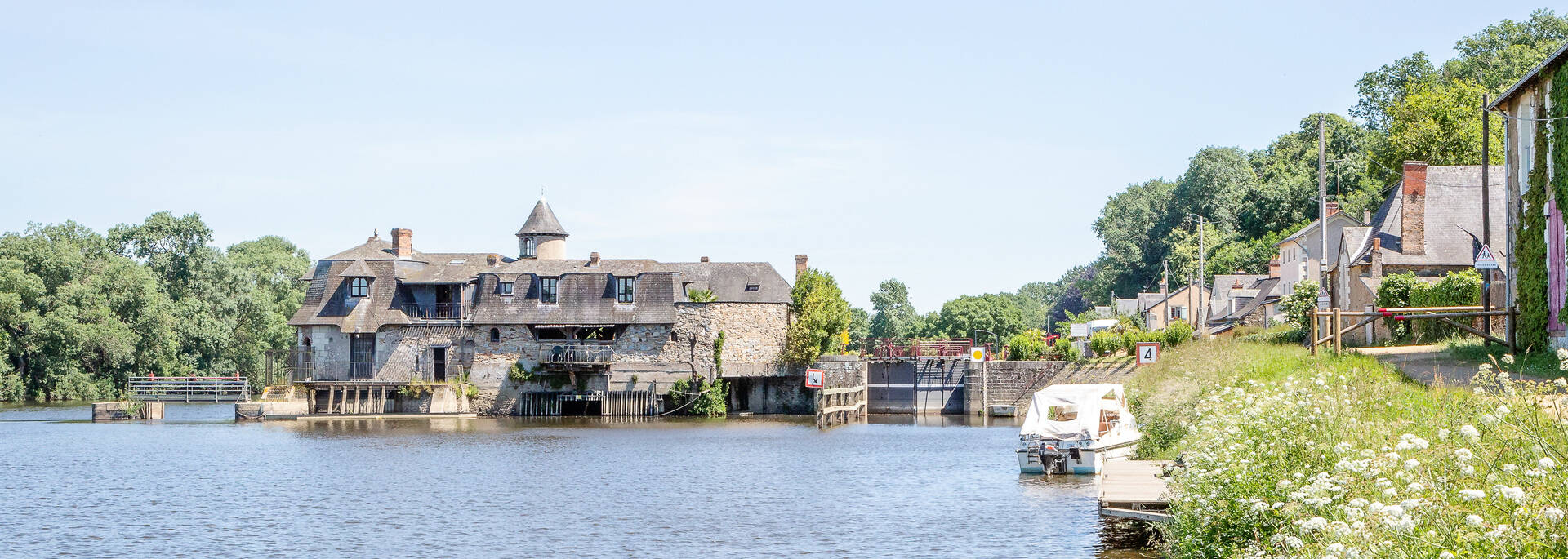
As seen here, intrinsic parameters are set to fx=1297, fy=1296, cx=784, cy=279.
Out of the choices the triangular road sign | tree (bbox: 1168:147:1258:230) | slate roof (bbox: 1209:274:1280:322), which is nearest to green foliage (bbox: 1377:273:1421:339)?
the triangular road sign

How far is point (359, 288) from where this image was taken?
71.7 meters

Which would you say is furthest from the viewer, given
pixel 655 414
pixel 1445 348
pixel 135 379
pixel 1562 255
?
pixel 135 379

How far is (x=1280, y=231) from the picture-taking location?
3452 inches

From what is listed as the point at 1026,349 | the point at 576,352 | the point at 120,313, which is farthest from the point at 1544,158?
the point at 120,313

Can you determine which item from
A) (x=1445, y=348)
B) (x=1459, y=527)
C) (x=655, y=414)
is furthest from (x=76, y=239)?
(x=1459, y=527)

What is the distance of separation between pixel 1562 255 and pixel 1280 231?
201ft

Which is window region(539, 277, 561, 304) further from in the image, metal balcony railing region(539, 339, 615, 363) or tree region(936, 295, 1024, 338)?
tree region(936, 295, 1024, 338)

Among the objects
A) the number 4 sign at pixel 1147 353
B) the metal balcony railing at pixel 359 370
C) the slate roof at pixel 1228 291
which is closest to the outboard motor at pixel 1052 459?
the number 4 sign at pixel 1147 353

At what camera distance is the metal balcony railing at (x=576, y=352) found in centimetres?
7038

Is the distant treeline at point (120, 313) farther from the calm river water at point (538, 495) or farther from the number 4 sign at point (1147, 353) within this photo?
the number 4 sign at point (1147, 353)

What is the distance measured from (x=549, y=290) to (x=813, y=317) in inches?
579

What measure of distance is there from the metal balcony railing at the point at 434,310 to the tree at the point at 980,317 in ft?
196

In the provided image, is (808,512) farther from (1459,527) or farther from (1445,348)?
(1459,527)

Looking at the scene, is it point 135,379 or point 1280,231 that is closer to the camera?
point 135,379
